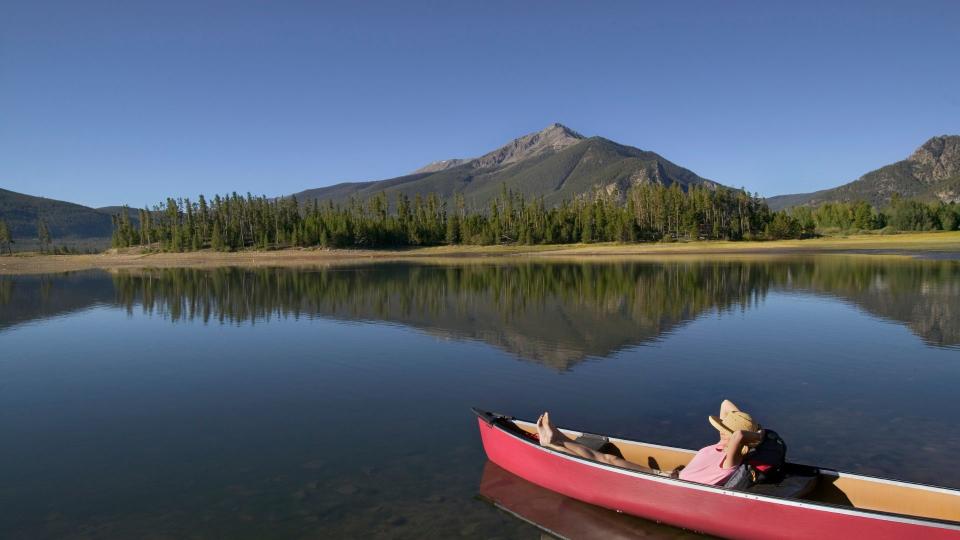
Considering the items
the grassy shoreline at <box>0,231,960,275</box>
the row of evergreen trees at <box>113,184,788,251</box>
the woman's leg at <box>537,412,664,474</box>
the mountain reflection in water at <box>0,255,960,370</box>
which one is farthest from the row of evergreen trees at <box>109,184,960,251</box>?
the woman's leg at <box>537,412,664,474</box>

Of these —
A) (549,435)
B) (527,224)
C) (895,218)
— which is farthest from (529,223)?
(549,435)

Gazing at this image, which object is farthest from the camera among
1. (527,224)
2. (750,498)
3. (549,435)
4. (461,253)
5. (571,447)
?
(527,224)

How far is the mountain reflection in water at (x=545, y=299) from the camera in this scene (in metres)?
30.0

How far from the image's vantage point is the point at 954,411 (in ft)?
53.9

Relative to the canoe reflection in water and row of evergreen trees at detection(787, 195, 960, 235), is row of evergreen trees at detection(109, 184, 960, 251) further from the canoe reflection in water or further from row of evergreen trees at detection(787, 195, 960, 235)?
the canoe reflection in water

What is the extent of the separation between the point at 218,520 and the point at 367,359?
13790 millimetres

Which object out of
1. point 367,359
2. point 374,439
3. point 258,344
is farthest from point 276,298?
point 374,439

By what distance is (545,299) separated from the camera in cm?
4353

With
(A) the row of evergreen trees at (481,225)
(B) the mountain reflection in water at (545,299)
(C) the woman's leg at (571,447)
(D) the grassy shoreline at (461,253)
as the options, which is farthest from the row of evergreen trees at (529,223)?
(C) the woman's leg at (571,447)

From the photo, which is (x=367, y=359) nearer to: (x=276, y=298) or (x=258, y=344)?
(x=258, y=344)

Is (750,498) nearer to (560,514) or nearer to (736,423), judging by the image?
(736,423)

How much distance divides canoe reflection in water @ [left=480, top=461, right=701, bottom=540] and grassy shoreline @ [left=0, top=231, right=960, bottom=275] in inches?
3833

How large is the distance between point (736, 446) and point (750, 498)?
1.00 metres

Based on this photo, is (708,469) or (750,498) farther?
(708,469)
